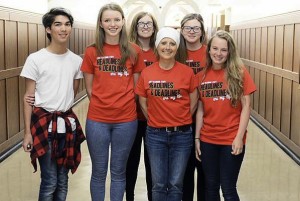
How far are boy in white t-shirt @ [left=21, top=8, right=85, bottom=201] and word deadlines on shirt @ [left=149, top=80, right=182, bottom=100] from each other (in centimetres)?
58

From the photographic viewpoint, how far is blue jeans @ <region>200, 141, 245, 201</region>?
125 inches

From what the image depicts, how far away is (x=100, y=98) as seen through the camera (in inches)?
132

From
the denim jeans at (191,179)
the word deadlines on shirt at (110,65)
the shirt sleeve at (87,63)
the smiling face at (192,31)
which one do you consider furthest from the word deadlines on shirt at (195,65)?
the shirt sleeve at (87,63)

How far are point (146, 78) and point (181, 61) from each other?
1.23 ft

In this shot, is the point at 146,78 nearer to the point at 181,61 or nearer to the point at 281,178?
the point at 181,61

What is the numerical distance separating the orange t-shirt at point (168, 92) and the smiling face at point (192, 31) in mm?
308

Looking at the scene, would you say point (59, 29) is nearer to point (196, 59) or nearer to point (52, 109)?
point (52, 109)

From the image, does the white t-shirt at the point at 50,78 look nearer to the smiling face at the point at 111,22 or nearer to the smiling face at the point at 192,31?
the smiling face at the point at 111,22

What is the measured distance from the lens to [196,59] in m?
3.61

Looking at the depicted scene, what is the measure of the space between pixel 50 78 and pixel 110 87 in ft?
1.41

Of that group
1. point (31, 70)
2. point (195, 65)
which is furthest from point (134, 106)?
point (31, 70)

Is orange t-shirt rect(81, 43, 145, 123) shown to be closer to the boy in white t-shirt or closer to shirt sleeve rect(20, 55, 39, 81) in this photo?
the boy in white t-shirt

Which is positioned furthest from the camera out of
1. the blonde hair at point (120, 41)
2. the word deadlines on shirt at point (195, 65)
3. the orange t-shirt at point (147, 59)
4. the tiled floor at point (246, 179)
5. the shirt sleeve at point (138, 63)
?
the tiled floor at point (246, 179)

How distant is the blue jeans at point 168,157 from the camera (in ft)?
10.9
